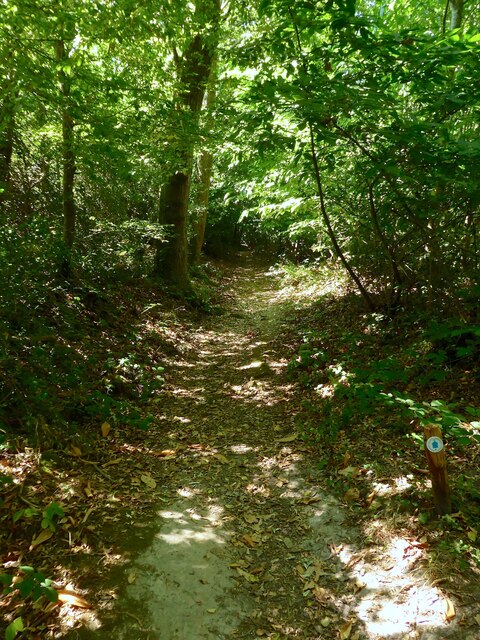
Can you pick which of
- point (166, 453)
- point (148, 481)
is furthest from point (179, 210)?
point (148, 481)

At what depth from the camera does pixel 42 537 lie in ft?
10.0

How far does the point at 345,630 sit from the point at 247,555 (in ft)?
2.96

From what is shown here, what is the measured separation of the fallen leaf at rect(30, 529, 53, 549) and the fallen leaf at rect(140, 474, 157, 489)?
1065 mm

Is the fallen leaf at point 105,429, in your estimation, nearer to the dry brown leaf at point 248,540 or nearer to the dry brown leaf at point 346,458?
the dry brown leaf at point 248,540

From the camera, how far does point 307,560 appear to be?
3230mm

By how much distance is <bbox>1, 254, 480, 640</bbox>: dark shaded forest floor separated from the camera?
2637 mm

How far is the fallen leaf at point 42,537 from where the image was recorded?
9.83ft

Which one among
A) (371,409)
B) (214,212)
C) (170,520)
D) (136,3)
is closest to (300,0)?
(136,3)

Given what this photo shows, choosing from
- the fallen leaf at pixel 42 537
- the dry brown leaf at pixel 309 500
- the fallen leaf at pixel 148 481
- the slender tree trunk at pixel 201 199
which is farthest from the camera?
the slender tree trunk at pixel 201 199

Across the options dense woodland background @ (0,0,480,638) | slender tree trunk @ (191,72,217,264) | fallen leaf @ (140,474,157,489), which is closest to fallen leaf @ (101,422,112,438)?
dense woodland background @ (0,0,480,638)

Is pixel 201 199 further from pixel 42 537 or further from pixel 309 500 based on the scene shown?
pixel 42 537

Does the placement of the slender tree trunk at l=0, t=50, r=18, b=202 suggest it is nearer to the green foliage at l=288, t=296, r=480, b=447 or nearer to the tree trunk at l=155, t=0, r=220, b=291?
the tree trunk at l=155, t=0, r=220, b=291

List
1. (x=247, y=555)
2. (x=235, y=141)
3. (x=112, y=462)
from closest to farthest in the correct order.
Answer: (x=247, y=555) → (x=112, y=462) → (x=235, y=141)

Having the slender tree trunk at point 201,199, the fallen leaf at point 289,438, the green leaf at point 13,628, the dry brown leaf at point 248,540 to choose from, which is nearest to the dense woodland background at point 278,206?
the green leaf at point 13,628
